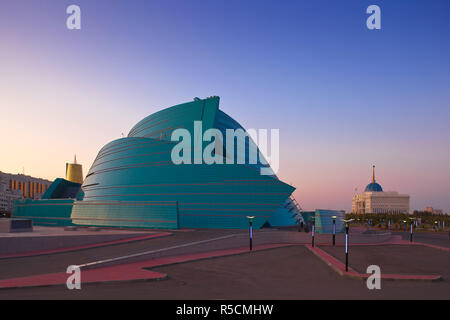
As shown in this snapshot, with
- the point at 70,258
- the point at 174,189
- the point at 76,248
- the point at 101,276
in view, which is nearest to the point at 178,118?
the point at 174,189

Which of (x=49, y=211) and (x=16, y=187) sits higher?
(x=49, y=211)

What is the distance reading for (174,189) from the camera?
3569cm

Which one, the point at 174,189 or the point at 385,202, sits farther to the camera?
the point at 385,202

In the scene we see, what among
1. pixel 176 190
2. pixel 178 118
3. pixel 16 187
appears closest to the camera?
pixel 176 190

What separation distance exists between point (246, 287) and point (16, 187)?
191m

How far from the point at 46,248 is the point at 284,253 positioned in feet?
55.6

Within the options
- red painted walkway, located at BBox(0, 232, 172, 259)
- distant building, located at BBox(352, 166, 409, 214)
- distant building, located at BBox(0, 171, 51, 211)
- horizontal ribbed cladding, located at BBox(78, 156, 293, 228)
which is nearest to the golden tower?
horizontal ribbed cladding, located at BBox(78, 156, 293, 228)

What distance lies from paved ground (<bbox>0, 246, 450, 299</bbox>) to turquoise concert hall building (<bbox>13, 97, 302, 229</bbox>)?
51.8 feet

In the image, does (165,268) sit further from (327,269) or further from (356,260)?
(356,260)

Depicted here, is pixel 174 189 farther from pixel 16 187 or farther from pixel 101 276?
pixel 16 187

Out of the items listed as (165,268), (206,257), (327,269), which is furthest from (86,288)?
(327,269)

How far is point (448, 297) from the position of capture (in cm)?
1107

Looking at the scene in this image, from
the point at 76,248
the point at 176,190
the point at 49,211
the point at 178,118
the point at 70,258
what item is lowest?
the point at 49,211

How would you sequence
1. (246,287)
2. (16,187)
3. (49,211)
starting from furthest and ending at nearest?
1. (16,187)
2. (49,211)
3. (246,287)
